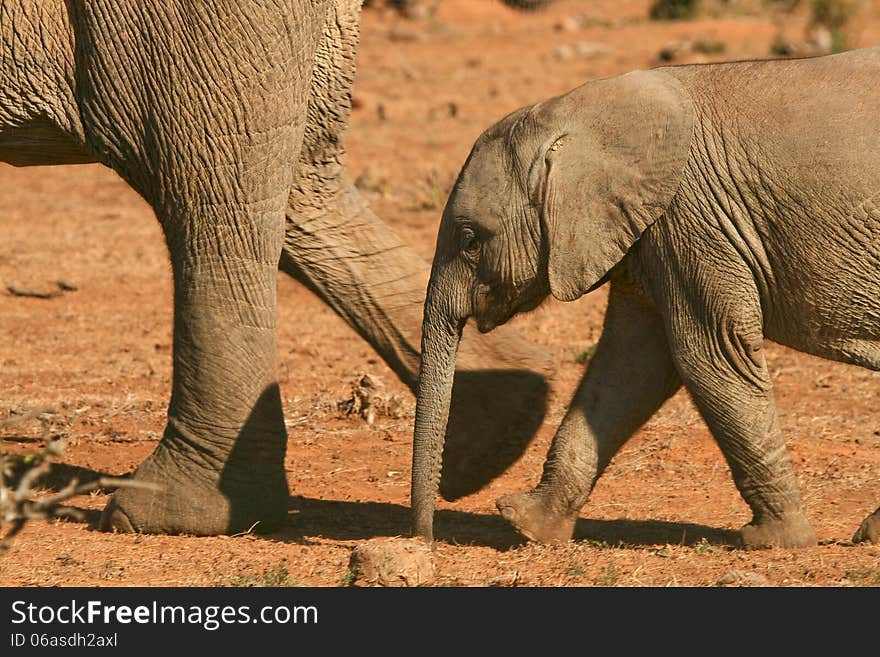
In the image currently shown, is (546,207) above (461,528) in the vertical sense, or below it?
above

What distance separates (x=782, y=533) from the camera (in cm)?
493

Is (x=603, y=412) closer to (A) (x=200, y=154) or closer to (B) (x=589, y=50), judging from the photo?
(A) (x=200, y=154)

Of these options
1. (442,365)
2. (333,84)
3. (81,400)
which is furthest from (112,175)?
(442,365)

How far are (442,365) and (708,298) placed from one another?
845mm

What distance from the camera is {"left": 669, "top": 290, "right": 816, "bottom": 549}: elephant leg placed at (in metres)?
4.76

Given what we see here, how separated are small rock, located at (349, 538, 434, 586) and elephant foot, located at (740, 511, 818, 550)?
1.07 m

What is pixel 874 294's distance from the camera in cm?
472

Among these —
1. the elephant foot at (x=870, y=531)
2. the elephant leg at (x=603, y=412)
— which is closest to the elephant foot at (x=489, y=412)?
the elephant leg at (x=603, y=412)

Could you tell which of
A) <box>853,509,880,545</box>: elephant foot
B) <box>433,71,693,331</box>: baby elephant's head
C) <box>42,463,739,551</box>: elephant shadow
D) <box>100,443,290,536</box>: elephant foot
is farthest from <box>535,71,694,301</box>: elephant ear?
<box>100,443,290,536</box>: elephant foot

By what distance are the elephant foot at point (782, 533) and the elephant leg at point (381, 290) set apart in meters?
1.00

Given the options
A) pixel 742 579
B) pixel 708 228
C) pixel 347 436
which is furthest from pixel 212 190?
pixel 742 579

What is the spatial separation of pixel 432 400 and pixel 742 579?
1.10 metres

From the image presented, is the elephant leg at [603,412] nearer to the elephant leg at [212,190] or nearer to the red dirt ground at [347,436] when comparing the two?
the red dirt ground at [347,436]
